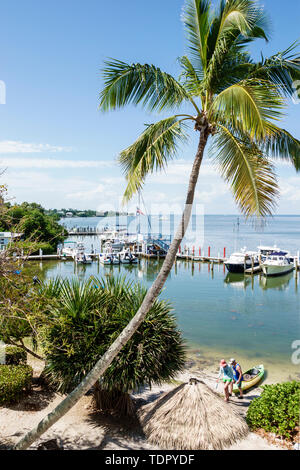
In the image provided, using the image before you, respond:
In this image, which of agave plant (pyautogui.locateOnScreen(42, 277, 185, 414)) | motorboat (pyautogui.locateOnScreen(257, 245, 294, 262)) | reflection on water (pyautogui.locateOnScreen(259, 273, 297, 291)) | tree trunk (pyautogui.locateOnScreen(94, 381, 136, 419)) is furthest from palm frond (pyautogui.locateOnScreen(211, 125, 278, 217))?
motorboat (pyautogui.locateOnScreen(257, 245, 294, 262))

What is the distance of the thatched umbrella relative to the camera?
791 cm

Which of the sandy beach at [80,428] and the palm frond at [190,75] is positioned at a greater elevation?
the palm frond at [190,75]

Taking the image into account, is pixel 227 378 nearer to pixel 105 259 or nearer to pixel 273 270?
pixel 273 270

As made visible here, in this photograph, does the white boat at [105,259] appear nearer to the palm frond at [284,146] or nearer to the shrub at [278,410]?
the shrub at [278,410]

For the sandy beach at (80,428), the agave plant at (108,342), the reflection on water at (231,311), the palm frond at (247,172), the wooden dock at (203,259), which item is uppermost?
the palm frond at (247,172)

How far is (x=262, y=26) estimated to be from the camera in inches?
269

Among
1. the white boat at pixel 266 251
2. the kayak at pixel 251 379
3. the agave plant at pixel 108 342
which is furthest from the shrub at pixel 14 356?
the white boat at pixel 266 251

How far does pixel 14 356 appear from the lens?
36.7 ft

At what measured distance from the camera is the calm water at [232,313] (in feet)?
59.3

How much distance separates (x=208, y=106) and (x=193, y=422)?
22.3ft

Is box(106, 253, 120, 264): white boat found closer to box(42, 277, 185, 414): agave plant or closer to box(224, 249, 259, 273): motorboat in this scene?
box(224, 249, 259, 273): motorboat

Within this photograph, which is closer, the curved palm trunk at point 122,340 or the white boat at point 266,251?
the curved palm trunk at point 122,340

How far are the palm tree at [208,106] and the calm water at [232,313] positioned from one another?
3.96 m
